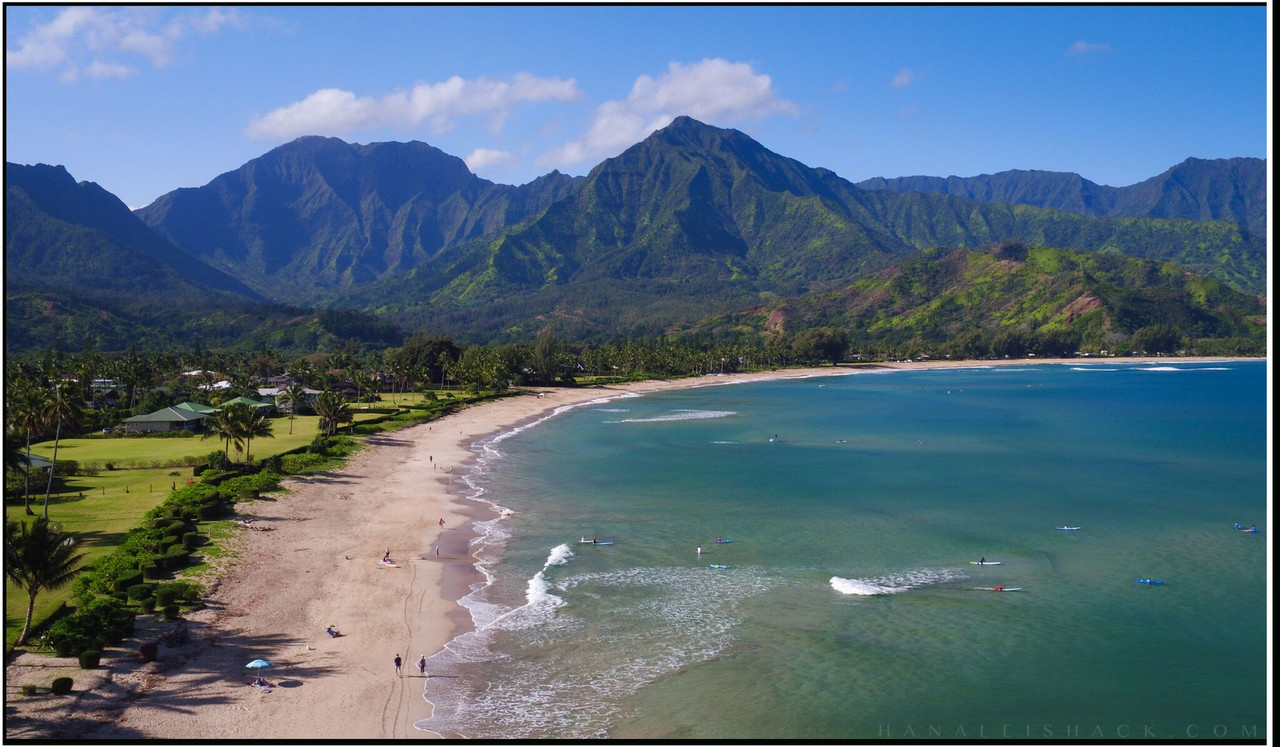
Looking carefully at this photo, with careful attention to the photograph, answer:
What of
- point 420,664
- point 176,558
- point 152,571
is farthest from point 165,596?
point 420,664

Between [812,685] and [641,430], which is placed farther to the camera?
[641,430]

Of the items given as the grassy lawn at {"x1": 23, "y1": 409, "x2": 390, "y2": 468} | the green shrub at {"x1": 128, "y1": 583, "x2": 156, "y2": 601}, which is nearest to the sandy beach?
the green shrub at {"x1": 128, "y1": 583, "x2": 156, "y2": 601}

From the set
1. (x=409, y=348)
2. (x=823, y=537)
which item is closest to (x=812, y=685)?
(x=823, y=537)

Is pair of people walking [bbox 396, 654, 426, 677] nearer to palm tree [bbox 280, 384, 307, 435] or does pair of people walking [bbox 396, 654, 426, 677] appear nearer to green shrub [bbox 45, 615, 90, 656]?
green shrub [bbox 45, 615, 90, 656]

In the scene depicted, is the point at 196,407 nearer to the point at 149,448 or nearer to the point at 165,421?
the point at 165,421

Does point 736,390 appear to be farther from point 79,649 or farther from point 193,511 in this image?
point 79,649

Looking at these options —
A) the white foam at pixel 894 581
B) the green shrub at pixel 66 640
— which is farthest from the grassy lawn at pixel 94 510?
the white foam at pixel 894 581
